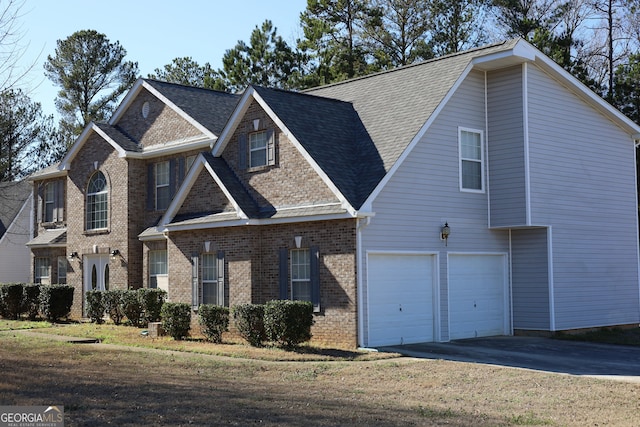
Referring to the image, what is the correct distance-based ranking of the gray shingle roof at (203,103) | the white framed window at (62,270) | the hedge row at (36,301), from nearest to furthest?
the gray shingle roof at (203,103)
the hedge row at (36,301)
the white framed window at (62,270)

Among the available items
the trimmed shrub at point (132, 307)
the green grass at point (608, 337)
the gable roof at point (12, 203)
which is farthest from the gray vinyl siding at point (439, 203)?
the gable roof at point (12, 203)

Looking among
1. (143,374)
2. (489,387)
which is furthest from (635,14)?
(143,374)

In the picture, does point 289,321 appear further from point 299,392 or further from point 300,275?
point 299,392

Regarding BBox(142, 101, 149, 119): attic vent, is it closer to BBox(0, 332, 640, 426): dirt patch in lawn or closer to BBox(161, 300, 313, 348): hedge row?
BBox(161, 300, 313, 348): hedge row

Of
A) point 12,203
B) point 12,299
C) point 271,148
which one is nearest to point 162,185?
point 12,299

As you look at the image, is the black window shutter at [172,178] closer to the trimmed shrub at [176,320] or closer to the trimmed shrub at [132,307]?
the trimmed shrub at [132,307]

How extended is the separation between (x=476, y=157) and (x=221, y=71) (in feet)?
84.5

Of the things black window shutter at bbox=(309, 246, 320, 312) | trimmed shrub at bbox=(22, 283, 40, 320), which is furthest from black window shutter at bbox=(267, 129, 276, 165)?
trimmed shrub at bbox=(22, 283, 40, 320)

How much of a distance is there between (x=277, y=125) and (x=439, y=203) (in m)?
4.58

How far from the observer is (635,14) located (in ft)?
120

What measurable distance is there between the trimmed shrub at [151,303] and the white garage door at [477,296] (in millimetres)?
8626

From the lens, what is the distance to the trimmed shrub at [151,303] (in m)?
23.0

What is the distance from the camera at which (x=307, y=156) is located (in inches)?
754

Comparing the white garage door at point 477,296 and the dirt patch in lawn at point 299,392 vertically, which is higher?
the white garage door at point 477,296
